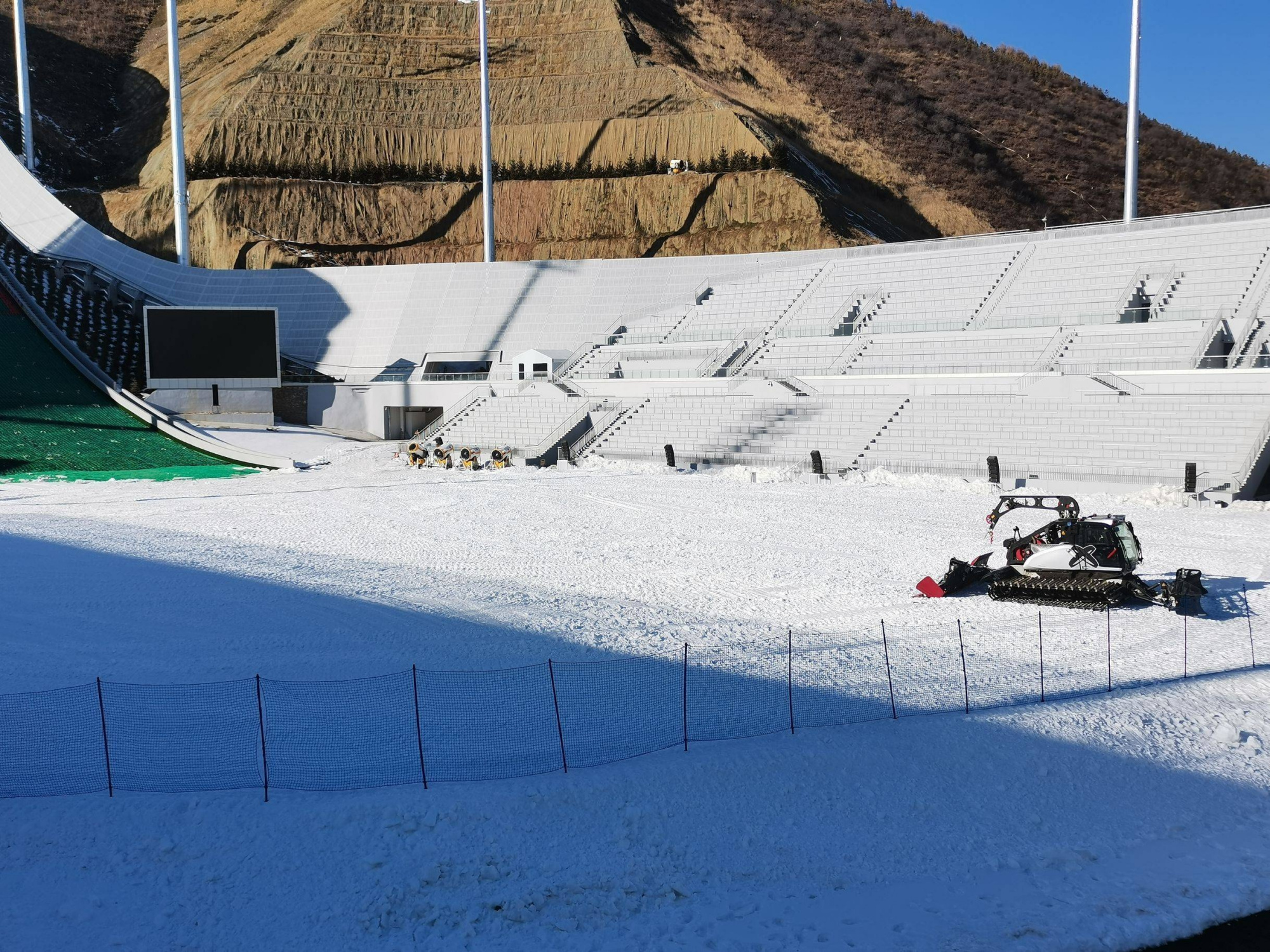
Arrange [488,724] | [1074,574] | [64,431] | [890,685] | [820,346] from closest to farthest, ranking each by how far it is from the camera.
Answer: [488,724]
[890,685]
[1074,574]
[64,431]
[820,346]

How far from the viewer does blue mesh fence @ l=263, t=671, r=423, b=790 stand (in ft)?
26.1

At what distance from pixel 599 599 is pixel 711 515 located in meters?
7.26

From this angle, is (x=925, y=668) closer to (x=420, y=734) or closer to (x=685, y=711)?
(x=685, y=711)

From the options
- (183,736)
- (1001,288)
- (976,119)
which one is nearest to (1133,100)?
(1001,288)

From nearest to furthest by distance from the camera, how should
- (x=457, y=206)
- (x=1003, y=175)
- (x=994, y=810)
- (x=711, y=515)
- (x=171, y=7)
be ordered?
(x=994, y=810), (x=711, y=515), (x=171, y=7), (x=457, y=206), (x=1003, y=175)

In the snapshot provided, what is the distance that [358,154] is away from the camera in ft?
219

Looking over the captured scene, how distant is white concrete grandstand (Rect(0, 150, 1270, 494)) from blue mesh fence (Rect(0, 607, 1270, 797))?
13256 millimetres

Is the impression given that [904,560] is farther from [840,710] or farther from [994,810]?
[994,810]

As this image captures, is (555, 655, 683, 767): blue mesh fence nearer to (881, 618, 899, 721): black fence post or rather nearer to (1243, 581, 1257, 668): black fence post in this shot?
(881, 618, 899, 721): black fence post

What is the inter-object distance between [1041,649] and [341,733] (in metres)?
7.06

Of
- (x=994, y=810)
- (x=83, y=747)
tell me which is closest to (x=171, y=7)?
(x=83, y=747)

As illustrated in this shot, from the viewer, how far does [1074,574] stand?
1346cm

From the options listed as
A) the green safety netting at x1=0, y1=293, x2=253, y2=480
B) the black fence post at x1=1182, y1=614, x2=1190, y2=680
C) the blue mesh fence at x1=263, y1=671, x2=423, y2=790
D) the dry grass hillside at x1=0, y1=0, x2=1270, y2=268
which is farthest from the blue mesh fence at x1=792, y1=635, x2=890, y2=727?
the dry grass hillside at x1=0, y1=0, x2=1270, y2=268

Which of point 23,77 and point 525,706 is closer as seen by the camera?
point 525,706
